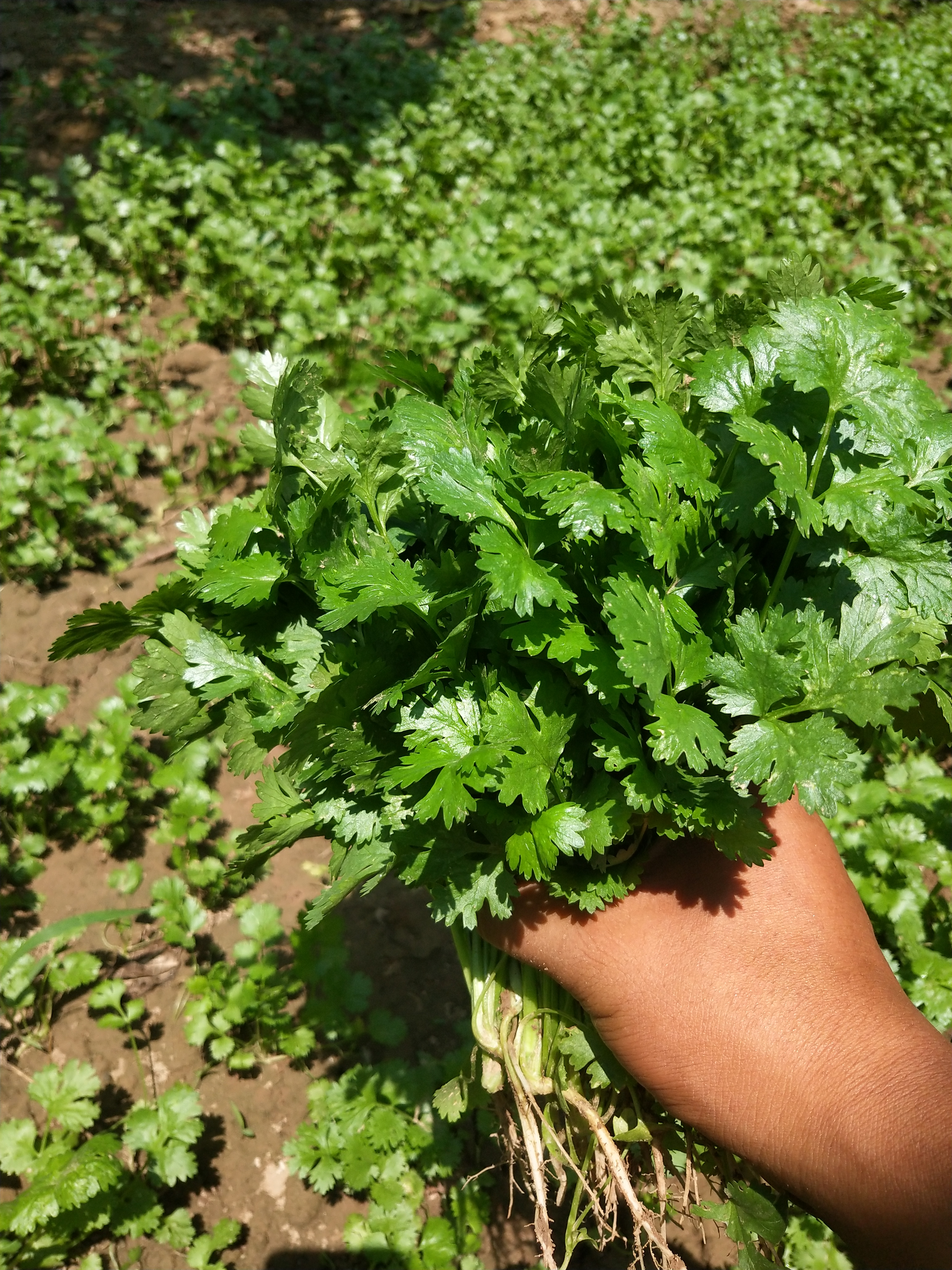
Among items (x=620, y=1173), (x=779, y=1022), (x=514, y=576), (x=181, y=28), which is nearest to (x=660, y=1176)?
(x=620, y=1173)

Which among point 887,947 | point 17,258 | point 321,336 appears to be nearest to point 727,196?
point 321,336

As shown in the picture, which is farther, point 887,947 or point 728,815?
point 887,947

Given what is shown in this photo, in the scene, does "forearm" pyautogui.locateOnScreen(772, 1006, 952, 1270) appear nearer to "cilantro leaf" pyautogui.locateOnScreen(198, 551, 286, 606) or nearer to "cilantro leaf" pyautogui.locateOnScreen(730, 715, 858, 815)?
"cilantro leaf" pyautogui.locateOnScreen(730, 715, 858, 815)

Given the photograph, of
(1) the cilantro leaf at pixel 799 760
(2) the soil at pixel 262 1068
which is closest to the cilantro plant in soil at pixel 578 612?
(1) the cilantro leaf at pixel 799 760

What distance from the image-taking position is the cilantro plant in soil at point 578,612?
1375mm

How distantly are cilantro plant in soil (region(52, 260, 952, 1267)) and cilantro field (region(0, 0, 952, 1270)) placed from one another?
0.4 inches

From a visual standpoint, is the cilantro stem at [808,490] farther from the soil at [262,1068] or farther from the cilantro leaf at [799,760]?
the soil at [262,1068]

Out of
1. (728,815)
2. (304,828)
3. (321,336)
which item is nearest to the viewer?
(728,815)

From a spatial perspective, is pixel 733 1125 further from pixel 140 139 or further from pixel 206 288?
pixel 140 139

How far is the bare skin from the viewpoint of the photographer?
1327 millimetres

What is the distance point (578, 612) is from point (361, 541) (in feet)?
1.34

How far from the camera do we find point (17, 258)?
4.32m

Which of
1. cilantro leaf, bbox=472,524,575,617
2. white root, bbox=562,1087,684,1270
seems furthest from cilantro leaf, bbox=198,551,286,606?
white root, bbox=562,1087,684,1270

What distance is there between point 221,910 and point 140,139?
15.1 ft
